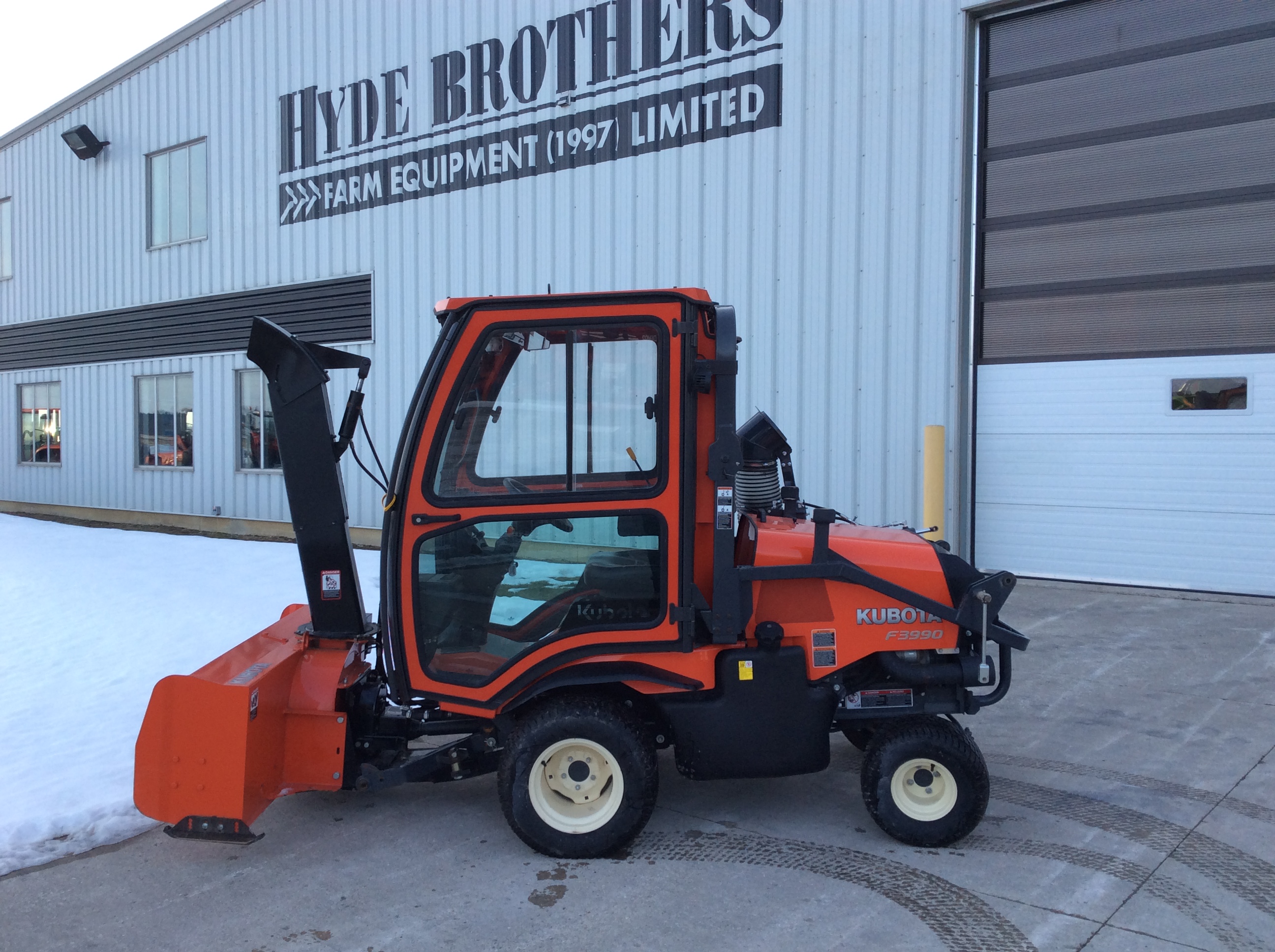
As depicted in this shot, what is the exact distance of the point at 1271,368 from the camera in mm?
8258

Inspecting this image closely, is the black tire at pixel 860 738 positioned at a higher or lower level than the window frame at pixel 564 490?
lower

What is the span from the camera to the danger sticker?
13.4ft

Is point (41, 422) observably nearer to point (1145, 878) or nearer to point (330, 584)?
point (330, 584)

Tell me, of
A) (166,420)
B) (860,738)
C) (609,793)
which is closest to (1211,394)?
(860,738)

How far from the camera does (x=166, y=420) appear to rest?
1608cm

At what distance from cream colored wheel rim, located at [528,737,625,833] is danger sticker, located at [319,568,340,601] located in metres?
1.15

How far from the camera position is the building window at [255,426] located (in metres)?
14.6

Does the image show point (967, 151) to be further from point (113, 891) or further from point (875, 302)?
point (113, 891)

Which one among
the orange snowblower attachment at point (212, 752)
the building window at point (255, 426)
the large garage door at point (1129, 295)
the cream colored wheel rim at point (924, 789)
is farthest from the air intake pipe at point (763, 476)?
the building window at point (255, 426)

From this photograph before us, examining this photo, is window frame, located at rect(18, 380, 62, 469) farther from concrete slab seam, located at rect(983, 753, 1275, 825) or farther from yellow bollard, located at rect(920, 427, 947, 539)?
concrete slab seam, located at rect(983, 753, 1275, 825)

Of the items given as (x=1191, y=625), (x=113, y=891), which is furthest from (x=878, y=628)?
(x=1191, y=625)

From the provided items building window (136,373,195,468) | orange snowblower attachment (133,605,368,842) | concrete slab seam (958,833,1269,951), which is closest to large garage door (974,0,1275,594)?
concrete slab seam (958,833,1269,951)

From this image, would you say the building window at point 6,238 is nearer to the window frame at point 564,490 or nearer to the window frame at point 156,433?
the window frame at point 156,433

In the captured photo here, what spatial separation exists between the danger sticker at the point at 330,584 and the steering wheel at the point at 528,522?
36.5 inches
